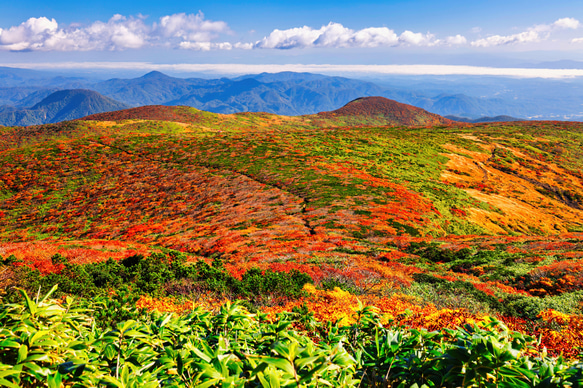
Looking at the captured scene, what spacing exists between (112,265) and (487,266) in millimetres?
23847

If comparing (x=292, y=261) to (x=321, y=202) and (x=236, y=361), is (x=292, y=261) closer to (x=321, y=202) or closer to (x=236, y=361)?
(x=236, y=361)

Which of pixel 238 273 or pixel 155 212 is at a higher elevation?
pixel 238 273

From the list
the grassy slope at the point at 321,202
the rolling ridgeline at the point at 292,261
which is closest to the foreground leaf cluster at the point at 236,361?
the rolling ridgeline at the point at 292,261

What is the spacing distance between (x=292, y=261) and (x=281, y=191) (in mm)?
26346

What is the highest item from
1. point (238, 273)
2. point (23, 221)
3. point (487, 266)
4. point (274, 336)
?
point (274, 336)

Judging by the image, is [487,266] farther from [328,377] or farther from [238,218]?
[238,218]

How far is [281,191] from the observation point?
46062mm

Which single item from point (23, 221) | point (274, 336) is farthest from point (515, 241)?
point (23, 221)

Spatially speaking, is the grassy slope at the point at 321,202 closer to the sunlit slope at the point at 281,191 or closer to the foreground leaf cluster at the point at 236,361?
the sunlit slope at the point at 281,191

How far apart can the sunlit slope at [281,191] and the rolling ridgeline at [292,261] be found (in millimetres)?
425

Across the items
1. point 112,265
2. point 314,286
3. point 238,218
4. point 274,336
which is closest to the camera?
point 274,336

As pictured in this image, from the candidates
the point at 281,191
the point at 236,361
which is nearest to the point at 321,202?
the point at 281,191

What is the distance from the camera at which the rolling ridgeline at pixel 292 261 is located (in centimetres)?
258

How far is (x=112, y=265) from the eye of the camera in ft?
51.0
